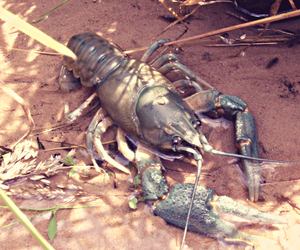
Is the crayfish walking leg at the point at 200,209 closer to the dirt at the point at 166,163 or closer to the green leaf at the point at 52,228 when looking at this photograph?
the dirt at the point at 166,163

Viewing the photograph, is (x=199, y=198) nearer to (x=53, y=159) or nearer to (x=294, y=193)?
(x=294, y=193)

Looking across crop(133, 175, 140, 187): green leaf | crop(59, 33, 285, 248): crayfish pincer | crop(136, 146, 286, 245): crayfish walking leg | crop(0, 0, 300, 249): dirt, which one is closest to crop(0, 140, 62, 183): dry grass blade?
crop(0, 0, 300, 249): dirt

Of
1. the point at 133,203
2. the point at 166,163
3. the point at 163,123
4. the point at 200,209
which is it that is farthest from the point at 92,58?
the point at 200,209

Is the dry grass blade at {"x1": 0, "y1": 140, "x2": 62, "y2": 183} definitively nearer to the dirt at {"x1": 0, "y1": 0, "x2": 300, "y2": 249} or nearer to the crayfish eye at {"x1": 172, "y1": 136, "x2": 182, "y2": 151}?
the dirt at {"x1": 0, "y1": 0, "x2": 300, "y2": 249}

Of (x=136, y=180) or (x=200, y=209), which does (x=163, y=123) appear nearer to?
(x=136, y=180)

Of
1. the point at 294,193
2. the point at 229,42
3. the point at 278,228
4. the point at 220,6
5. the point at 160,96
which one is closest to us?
the point at 278,228

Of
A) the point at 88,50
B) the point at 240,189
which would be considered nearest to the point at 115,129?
the point at 88,50

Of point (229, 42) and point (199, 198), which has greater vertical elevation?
point (229, 42)
